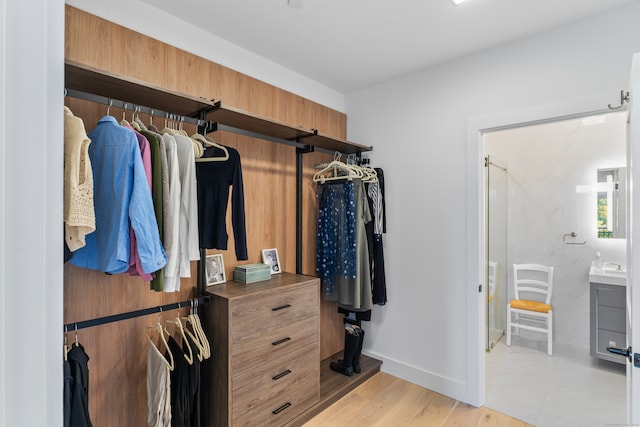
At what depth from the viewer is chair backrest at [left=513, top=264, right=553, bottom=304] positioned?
11.7 feet

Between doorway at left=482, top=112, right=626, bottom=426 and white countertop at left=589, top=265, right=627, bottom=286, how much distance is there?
34 centimetres

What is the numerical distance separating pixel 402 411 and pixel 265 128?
7.51ft

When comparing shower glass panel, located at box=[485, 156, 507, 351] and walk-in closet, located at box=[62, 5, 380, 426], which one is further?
shower glass panel, located at box=[485, 156, 507, 351]

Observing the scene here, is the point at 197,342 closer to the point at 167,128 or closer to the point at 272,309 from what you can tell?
the point at 272,309

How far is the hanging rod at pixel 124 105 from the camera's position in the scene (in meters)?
1.52

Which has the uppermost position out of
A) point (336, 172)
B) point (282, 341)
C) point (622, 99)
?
point (622, 99)

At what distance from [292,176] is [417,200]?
110cm

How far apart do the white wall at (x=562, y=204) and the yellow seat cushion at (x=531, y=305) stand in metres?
0.24

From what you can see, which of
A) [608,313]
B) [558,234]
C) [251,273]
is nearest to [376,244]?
[251,273]

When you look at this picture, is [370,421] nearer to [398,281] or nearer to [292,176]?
[398,281]

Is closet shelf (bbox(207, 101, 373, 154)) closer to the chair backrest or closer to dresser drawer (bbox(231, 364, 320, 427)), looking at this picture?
dresser drawer (bbox(231, 364, 320, 427))

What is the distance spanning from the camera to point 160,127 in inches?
78.4
